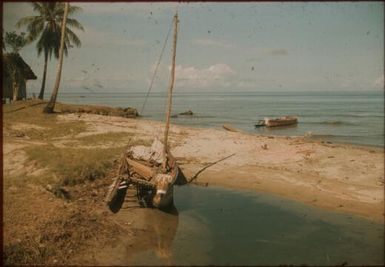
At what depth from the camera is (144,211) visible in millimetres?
12062

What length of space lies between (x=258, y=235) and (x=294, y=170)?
675 centimetres

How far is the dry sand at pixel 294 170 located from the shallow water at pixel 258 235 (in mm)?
950

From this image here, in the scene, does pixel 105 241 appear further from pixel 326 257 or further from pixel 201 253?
pixel 326 257

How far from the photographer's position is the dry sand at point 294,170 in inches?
515

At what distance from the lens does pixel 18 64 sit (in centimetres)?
3769

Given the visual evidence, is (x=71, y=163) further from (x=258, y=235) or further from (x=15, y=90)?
(x=15, y=90)

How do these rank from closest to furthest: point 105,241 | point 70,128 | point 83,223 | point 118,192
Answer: point 105,241, point 83,223, point 118,192, point 70,128

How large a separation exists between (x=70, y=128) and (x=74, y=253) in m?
16.2

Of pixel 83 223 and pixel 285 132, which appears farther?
pixel 285 132

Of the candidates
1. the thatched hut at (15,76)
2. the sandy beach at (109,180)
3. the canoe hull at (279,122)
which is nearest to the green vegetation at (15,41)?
the thatched hut at (15,76)

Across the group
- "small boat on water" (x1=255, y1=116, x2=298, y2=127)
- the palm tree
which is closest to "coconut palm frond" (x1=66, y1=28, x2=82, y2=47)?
the palm tree

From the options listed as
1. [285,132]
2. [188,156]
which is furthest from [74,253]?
[285,132]

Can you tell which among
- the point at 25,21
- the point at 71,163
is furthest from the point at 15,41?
the point at 71,163

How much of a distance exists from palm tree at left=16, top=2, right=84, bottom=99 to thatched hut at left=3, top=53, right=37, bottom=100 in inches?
86.6
